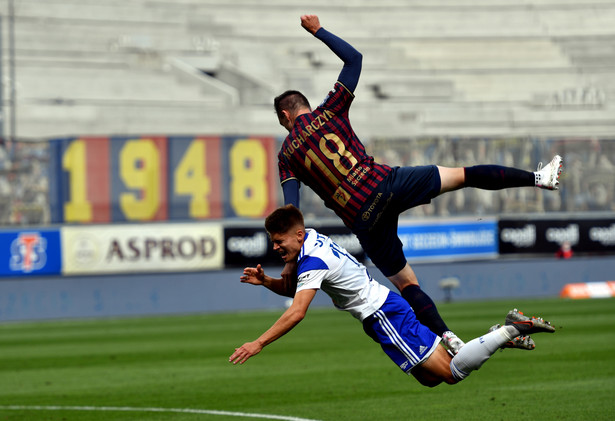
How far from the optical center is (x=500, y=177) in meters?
8.12

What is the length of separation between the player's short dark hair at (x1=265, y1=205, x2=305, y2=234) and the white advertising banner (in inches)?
805

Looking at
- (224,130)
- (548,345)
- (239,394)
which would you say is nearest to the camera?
(239,394)

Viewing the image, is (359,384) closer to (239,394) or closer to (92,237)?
(239,394)

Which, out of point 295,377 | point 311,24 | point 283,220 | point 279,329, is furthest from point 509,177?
point 295,377

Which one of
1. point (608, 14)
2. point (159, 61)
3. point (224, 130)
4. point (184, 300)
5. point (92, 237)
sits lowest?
point (184, 300)

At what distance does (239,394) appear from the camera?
12023mm

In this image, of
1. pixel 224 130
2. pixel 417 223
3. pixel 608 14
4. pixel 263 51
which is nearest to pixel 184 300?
pixel 417 223

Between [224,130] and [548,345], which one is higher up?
[224,130]

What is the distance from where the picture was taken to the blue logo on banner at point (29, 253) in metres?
26.4

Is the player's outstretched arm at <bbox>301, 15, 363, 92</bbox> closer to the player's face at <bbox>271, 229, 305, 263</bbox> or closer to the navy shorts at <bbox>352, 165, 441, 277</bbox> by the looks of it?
the navy shorts at <bbox>352, 165, 441, 277</bbox>

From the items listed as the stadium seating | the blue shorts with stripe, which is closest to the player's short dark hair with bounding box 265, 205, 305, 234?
the blue shorts with stripe

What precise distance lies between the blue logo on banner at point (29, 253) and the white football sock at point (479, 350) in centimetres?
2024

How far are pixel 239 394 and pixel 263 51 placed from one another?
34.2m

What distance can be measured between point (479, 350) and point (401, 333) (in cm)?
64
